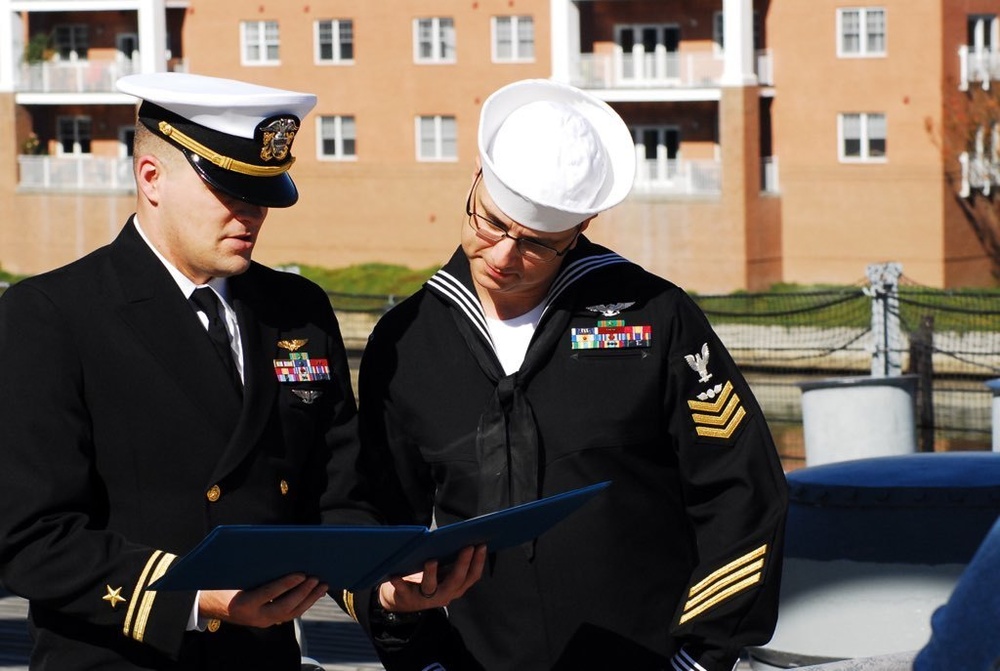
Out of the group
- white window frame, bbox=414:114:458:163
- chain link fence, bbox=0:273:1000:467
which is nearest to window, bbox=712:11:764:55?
white window frame, bbox=414:114:458:163

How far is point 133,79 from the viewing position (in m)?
3.90

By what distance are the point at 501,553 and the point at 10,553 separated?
108 centimetres

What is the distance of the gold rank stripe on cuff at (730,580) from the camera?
149 inches

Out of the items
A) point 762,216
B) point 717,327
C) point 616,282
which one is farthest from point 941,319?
point 616,282

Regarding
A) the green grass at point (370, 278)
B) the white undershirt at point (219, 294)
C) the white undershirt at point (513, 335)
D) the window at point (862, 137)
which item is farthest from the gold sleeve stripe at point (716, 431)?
the window at point (862, 137)

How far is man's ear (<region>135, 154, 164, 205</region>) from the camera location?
3816 millimetres

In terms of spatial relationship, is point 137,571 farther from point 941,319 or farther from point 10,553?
point 941,319

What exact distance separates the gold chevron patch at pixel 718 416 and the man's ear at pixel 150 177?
1228mm

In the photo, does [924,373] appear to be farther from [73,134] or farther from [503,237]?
[73,134]

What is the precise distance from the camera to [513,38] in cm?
4528

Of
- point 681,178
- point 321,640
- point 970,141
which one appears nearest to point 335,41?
point 681,178

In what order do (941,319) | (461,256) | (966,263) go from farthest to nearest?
(966,263), (941,319), (461,256)

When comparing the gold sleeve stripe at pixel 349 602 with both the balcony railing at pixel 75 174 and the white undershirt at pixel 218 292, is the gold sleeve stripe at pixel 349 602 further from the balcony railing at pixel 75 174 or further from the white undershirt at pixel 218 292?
the balcony railing at pixel 75 174

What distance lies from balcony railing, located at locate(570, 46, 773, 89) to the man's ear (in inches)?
1549
